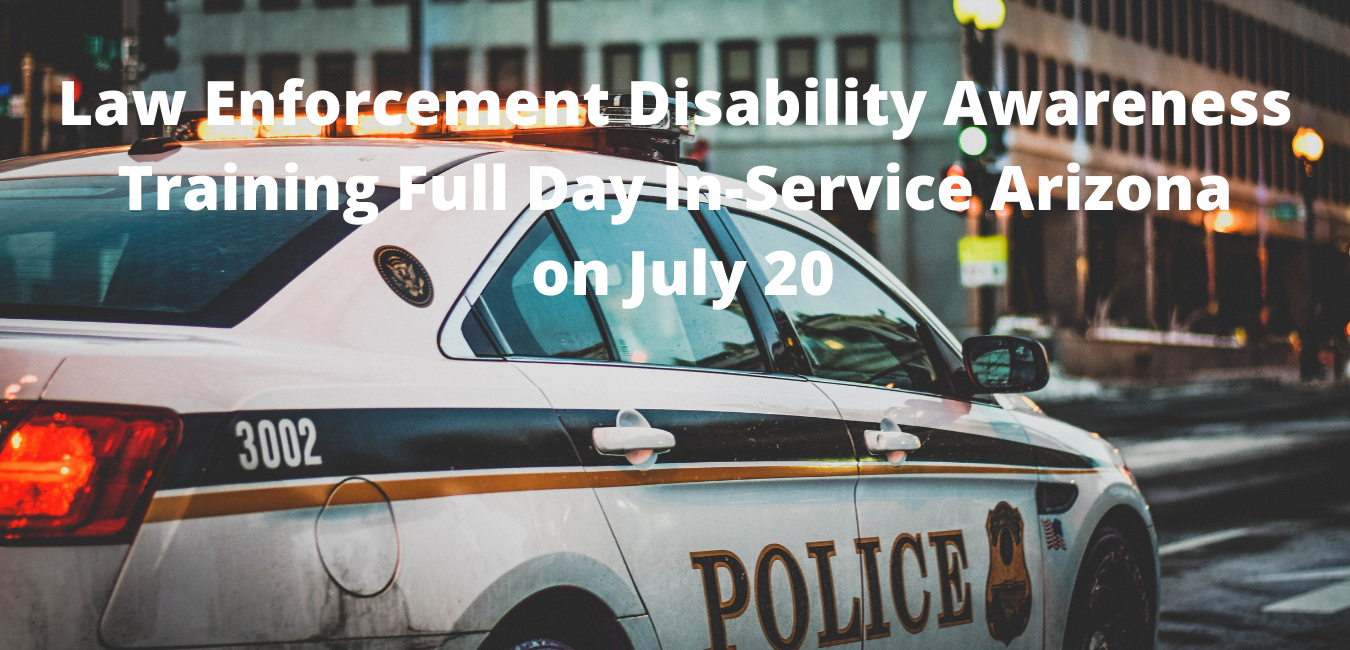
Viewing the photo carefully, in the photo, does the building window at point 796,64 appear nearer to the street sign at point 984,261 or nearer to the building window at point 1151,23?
the building window at point 1151,23

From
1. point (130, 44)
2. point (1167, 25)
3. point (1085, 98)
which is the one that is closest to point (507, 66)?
point (1085, 98)

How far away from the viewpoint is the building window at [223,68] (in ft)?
143

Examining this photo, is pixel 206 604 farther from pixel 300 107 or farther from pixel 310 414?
pixel 300 107

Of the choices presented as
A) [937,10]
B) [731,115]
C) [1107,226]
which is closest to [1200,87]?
[1107,226]

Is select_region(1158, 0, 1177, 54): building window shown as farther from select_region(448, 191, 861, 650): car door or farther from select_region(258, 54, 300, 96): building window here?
select_region(448, 191, 861, 650): car door

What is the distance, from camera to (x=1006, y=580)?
4184 mm

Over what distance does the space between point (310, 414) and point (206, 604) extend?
331mm

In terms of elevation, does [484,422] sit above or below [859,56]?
below

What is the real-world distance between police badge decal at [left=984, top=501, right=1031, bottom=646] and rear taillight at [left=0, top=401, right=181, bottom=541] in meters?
2.45

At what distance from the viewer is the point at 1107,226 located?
169ft

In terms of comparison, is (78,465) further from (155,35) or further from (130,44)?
(155,35)

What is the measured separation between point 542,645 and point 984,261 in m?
17.9

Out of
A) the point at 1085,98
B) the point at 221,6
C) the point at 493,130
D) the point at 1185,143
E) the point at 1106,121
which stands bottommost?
the point at 493,130

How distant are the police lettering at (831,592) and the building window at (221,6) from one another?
4239 centimetres
